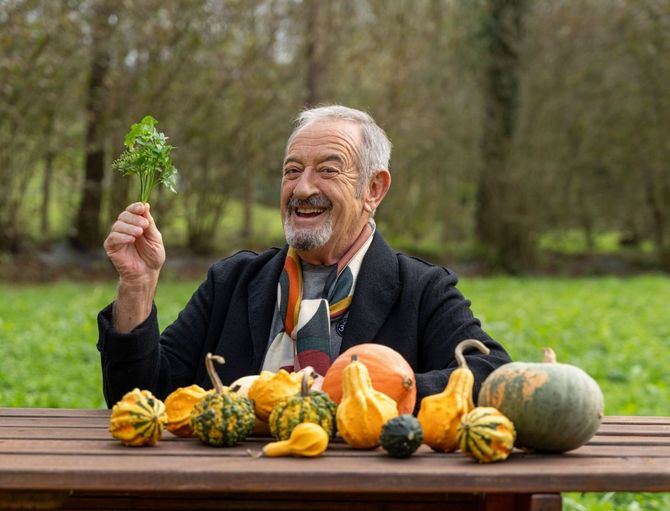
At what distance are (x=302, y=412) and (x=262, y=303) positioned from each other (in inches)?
45.2

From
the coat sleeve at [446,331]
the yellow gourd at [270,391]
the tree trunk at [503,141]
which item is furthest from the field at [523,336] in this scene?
the tree trunk at [503,141]

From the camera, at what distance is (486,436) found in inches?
86.0

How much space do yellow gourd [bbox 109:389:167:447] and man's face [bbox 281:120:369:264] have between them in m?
1.12

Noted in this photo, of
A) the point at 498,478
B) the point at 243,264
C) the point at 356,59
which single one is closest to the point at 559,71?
the point at 356,59

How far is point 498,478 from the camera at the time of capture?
6.77 ft

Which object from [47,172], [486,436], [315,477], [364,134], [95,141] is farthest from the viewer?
[47,172]

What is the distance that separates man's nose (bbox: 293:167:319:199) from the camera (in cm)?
335

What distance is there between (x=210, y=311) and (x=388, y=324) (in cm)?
67

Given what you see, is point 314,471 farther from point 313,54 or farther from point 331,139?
point 313,54

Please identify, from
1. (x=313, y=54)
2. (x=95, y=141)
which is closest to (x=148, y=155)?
(x=95, y=141)

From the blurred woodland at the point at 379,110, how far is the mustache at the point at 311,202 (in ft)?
36.9

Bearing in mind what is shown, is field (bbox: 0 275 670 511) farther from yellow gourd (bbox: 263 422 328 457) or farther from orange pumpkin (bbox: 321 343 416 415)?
yellow gourd (bbox: 263 422 328 457)

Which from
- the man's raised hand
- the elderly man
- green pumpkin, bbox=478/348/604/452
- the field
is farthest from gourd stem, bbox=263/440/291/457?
the field

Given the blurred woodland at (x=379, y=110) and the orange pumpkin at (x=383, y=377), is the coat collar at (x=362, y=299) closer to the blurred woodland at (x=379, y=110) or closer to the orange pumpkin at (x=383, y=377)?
the orange pumpkin at (x=383, y=377)
